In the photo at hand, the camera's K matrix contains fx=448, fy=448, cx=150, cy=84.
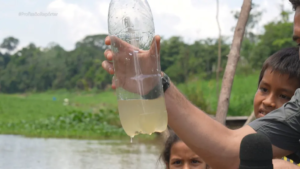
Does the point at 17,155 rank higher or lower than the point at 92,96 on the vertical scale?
higher

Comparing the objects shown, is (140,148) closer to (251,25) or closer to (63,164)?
(63,164)

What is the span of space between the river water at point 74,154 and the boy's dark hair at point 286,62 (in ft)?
9.26

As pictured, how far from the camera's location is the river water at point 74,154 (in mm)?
5801

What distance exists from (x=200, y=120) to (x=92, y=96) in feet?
54.1

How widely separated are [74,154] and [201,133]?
515 cm

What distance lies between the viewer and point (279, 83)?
2.14 meters

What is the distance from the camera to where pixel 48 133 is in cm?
891

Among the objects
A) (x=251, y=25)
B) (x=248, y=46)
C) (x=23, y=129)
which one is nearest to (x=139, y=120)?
(x=23, y=129)

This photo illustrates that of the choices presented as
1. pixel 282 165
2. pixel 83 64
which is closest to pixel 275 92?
pixel 282 165

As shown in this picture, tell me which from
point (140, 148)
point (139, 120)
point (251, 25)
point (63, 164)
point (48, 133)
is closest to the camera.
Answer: point (139, 120)

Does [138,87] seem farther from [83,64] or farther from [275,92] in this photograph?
[83,64]

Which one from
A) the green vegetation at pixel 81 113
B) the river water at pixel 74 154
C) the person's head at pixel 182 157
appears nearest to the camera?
the person's head at pixel 182 157

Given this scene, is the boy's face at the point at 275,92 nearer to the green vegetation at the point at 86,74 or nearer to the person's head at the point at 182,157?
the person's head at the point at 182,157

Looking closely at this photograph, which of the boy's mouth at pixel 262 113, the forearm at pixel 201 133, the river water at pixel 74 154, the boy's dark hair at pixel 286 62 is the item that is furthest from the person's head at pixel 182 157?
the river water at pixel 74 154
